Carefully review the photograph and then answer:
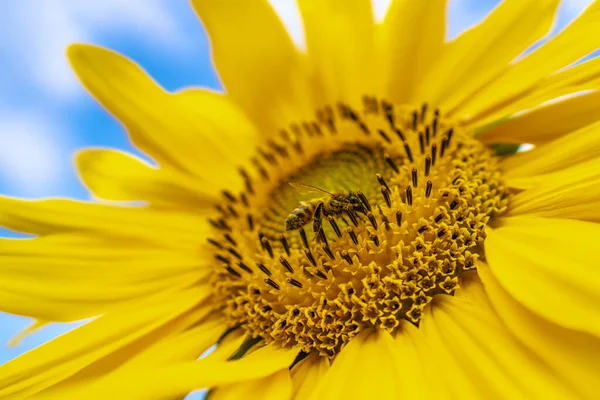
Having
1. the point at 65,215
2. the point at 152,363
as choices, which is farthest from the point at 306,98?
the point at 152,363

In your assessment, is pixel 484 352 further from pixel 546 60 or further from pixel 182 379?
pixel 546 60

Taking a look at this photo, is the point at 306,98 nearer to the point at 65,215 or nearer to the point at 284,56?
the point at 284,56

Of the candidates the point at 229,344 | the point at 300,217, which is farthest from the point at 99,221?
the point at 300,217

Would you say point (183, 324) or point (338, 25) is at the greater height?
point (338, 25)

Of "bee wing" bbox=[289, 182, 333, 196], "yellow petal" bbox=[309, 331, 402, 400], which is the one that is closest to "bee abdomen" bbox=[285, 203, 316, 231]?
"bee wing" bbox=[289, 182, 333, 196]

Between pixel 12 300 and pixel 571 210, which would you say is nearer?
pixel 571 210

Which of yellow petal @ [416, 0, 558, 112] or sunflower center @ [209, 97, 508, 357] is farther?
yellow petal @ [416, 0, 558, 112]

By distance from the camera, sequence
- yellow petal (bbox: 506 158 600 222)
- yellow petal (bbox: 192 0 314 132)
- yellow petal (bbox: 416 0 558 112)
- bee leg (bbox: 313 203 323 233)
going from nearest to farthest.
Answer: yellow petal (bbox: 506 158 600 222), bee leg (bbox: 313 203 323 233), yellow petal (bbox: 416 0 558 112), yellow petal (bbox: 192 0 314 132)

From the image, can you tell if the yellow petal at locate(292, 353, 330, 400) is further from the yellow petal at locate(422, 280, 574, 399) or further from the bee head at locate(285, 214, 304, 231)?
the bee head at locate(285, 214, 304, 231)
